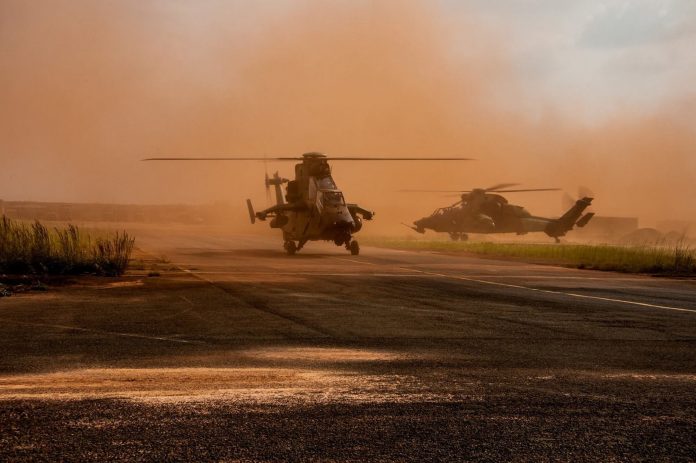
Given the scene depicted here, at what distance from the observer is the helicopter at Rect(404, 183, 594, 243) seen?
47.1m

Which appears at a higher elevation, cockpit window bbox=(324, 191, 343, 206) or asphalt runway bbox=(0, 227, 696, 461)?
cockpit window bbox=(324, 191, 343, 206)

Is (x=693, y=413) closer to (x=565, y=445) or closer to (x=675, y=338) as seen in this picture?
(x=565, y=445)

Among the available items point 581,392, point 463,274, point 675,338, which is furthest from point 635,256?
point 581,392

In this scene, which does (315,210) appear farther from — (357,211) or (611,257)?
(611,257)

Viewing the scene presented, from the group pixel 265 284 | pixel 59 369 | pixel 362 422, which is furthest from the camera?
pixel 265 284

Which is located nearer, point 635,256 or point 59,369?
point 59,369

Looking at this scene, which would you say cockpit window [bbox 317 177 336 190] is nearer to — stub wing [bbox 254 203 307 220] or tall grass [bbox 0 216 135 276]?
stub wing [bbox 254 203 307 220]

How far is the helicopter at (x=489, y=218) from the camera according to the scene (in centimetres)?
4706

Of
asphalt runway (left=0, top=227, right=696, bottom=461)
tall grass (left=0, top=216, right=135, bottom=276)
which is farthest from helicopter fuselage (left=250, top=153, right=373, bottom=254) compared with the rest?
asphalt runway (left=0, top=227, right=696, bottom=461)

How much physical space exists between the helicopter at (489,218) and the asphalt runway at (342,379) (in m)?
34.4

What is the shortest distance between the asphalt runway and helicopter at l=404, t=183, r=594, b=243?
34.4m

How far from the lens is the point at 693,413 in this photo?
4.94 meters

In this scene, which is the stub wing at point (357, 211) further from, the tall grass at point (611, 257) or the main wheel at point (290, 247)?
the tall grass at point (611, 257)

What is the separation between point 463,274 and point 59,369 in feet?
52.4
